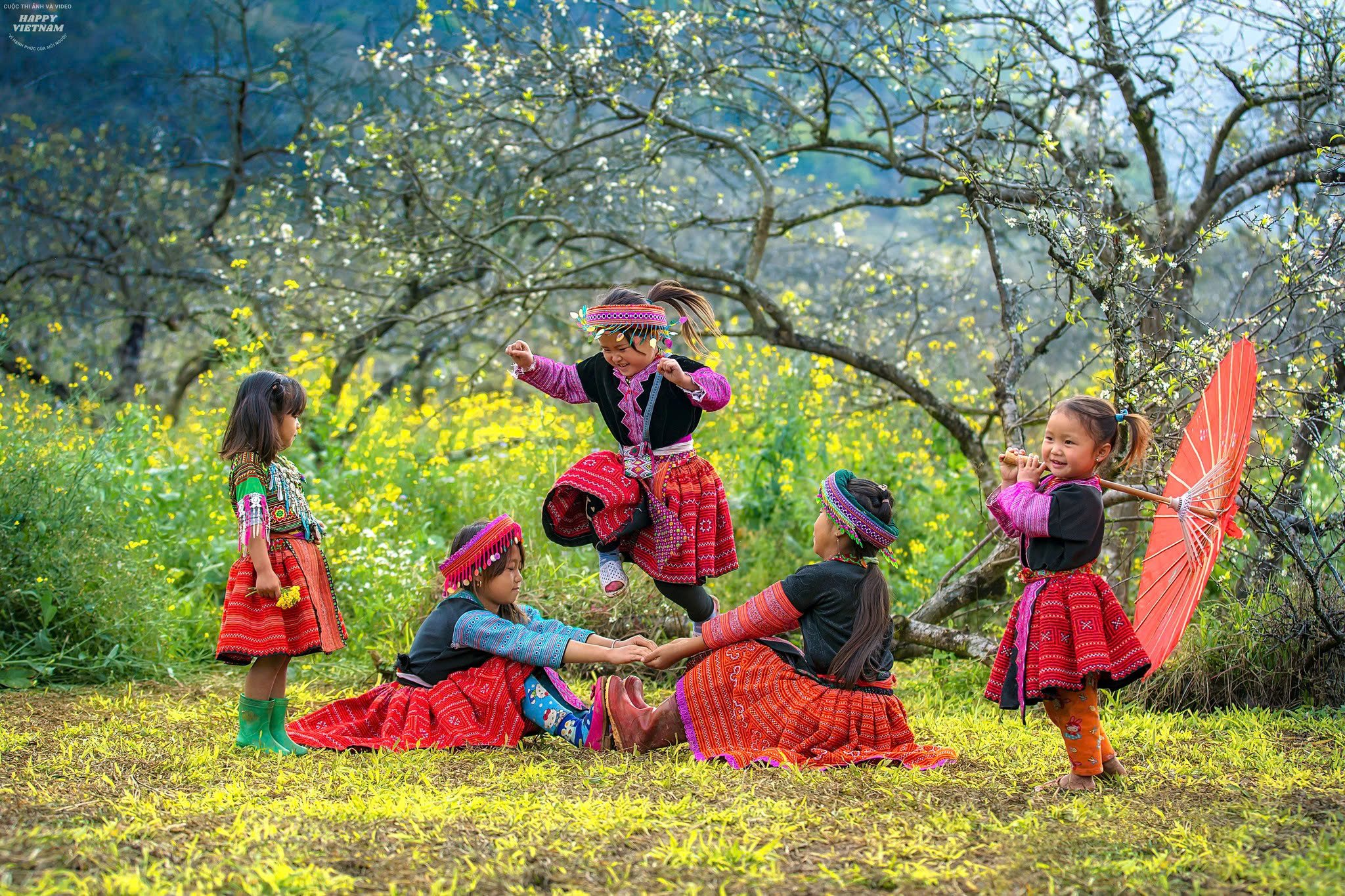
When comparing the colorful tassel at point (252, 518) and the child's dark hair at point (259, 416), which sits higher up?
the child's dark hair at point (259, 416)

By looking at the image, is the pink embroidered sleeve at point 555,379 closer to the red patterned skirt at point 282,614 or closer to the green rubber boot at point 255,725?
the red patterned skirt at point 282,614

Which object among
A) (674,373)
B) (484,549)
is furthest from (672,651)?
(674,373)

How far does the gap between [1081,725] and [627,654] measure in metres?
1.44

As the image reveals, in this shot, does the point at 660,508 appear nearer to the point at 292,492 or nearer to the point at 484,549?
the point at 484,549

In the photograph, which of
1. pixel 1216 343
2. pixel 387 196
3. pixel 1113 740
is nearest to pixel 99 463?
pixel 387 196

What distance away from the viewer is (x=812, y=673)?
12.0 ft

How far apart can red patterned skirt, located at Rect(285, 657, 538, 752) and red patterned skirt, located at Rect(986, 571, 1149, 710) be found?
66.5 inches

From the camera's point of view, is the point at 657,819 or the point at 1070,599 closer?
the point at 657,819

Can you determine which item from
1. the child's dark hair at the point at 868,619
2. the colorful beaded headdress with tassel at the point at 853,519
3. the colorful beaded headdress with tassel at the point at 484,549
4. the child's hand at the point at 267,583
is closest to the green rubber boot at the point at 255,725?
the child's hand at the point at 267,583

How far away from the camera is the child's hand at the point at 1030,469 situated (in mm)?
3238

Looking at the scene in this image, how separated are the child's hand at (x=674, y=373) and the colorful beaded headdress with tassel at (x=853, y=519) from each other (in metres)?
0.66

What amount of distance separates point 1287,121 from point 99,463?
641cm

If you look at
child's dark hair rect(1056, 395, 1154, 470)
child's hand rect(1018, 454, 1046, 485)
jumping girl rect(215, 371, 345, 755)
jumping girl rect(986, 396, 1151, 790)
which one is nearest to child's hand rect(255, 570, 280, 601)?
jumping girl rect(215, 371, 345, 755)

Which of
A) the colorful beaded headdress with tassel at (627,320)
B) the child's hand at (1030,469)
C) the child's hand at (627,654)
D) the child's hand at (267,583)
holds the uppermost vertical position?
the colorful beaded headdress with tassel at (627,320)
